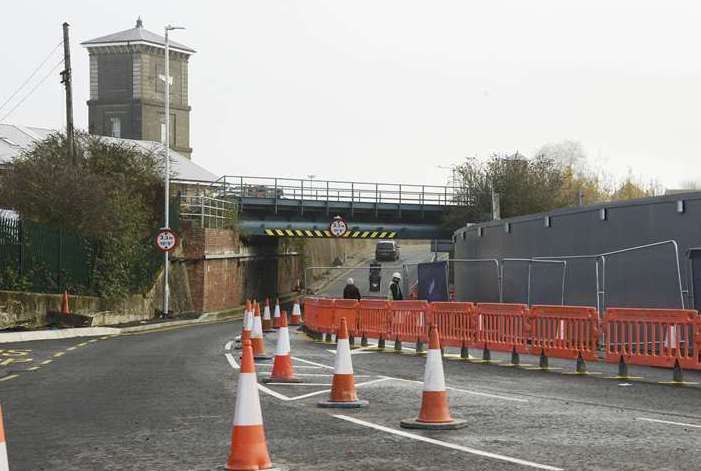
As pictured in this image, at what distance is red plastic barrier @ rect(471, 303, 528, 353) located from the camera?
21344 millimetres

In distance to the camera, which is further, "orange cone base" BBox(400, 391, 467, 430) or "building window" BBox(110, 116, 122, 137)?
"building window" BBox(110, 116, 122, 137)

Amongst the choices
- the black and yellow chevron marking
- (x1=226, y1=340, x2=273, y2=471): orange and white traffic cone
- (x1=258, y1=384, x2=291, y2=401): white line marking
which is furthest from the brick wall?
(x1=226, y1=340, x2=273, y2=471): orange and white traffic cone

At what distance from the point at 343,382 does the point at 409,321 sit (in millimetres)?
12867

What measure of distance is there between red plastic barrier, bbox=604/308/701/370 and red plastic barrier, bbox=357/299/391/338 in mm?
7895

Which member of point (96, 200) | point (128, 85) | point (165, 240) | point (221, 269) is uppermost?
point (128, 85)

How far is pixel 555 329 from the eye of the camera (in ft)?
67.1

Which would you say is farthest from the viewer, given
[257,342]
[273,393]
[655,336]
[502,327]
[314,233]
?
[314,233]

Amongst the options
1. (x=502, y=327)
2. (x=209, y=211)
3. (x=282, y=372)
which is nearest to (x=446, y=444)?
(x=282, y=372)

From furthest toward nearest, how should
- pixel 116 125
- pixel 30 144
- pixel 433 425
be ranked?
pixel 116 125, pixel 30 144, pixel 433 425

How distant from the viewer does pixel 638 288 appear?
24547mm

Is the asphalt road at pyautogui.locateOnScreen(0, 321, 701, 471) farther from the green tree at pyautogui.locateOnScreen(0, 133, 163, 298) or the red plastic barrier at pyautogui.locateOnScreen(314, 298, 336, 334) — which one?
the green tree at pyautogui.locateOnScreen(0, 133, 163, 298)

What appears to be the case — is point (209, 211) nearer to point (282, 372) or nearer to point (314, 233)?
point (314, 233)

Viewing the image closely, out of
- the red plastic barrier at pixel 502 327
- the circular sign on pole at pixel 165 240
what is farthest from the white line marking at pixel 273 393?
the circular sign on pole at pixel 165 240

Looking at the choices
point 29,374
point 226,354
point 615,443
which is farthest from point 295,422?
point 226,354
